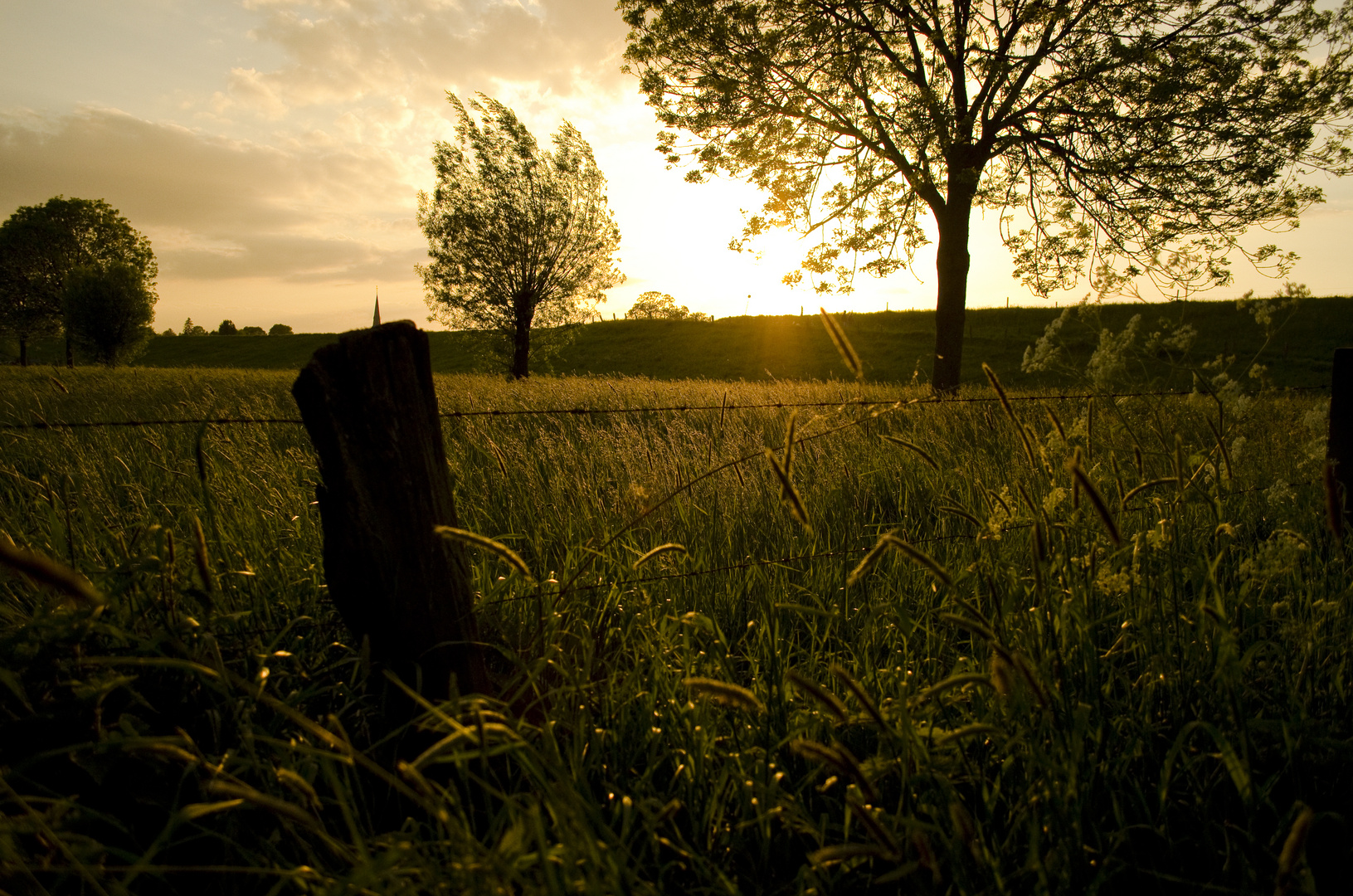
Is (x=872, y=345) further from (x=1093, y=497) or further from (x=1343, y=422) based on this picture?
(x=1093, y=497)

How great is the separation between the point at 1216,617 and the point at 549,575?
2.01 meters

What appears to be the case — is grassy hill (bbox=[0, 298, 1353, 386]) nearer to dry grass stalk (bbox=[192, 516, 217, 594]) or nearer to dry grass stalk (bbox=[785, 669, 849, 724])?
dry grass stalk (bbox=[785, 669, 849, 724])

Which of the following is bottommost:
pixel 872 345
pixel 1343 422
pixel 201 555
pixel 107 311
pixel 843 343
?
pixel 201 555

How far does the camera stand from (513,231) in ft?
76.3

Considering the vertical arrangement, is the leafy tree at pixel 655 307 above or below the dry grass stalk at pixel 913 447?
above

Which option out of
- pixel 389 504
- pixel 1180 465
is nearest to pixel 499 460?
pixel 389 504

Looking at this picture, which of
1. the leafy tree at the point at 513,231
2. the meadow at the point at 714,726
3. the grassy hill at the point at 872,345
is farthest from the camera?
the grassy hill at the point at 872,345

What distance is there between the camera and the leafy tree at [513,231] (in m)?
23.2

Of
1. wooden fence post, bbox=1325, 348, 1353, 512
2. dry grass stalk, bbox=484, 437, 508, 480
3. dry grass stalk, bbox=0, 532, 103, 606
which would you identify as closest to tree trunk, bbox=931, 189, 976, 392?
wooden fence post, bbox=1325, 348, 1353, 512

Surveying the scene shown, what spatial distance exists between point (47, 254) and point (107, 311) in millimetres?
19127

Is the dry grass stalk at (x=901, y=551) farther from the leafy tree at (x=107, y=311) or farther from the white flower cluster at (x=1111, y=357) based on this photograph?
the leafy tree at (x=107, y=311)

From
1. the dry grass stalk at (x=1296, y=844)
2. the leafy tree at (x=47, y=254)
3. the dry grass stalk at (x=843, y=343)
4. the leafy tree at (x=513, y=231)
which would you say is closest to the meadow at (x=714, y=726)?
the dry grass stalk at (x=1296, y=844)

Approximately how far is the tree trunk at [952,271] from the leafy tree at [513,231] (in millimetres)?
14744

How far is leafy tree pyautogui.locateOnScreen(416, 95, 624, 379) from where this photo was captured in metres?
23.2
